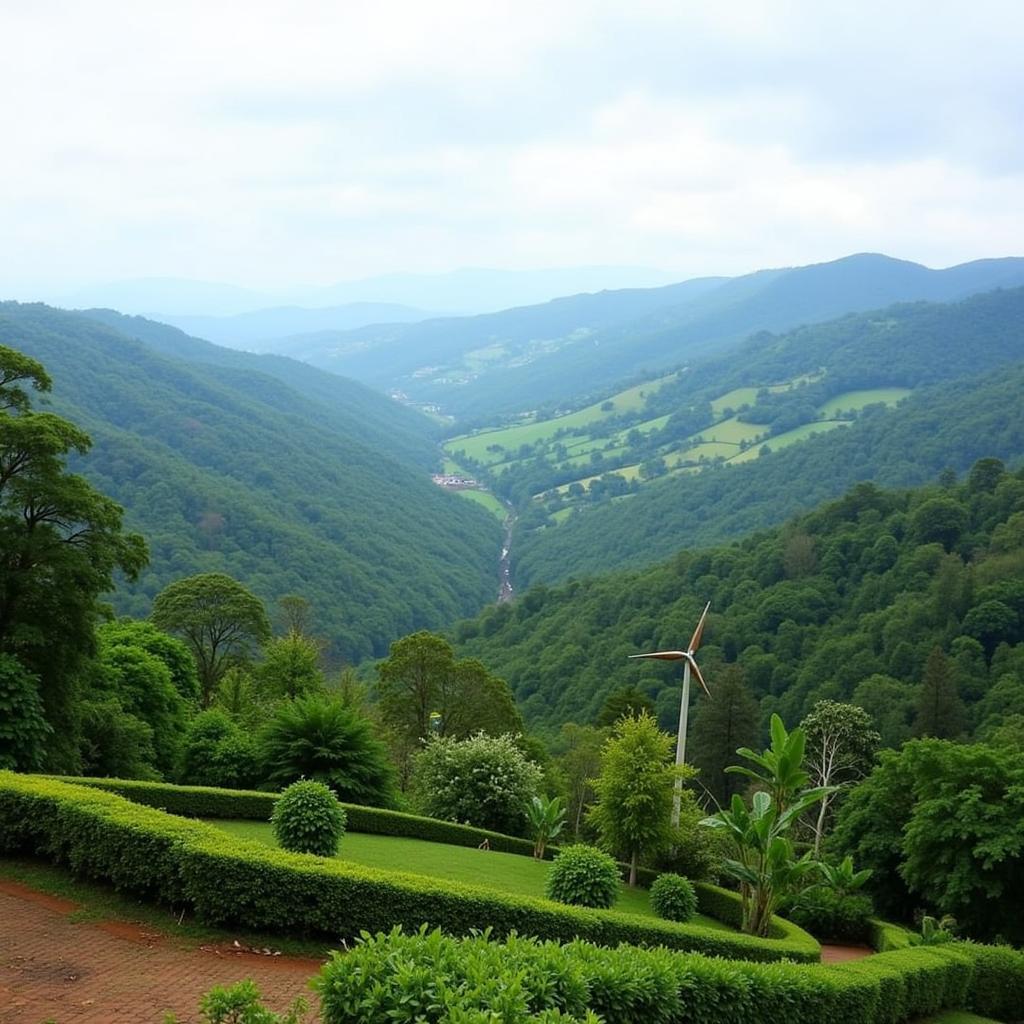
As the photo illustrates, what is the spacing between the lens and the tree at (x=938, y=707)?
61.3m

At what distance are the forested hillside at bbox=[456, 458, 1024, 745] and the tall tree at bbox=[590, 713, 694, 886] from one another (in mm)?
40705

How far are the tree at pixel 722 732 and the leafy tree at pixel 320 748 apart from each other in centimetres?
3703

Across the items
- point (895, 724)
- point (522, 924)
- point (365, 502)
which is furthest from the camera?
point (365, 502)

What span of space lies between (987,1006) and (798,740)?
6.28 metres

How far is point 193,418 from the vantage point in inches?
6914

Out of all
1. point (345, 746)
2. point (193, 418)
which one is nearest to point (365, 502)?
point (193, 418)

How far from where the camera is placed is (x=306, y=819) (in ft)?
61.9

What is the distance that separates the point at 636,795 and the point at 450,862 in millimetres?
5136

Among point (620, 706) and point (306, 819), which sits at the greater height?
point (306, 819)

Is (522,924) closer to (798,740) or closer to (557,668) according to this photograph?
(798,740)

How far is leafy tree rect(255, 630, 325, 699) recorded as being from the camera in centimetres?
4525

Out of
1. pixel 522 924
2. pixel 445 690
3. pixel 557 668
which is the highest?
pixel 522 924

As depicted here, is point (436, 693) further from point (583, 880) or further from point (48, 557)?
point (583, 880)

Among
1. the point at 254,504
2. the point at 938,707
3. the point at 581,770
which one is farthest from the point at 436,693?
the point at 254,504
